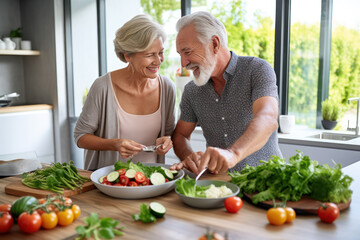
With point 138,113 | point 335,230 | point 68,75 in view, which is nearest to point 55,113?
point 68,75

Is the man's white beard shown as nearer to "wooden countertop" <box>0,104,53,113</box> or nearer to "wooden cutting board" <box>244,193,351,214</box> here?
"wooden cutting board" <box>244,193,351,214</box>

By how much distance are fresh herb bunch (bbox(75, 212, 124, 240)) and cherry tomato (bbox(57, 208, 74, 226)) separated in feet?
0.43

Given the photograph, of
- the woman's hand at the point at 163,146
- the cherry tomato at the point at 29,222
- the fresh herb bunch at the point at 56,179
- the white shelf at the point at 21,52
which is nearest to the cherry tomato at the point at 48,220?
the cherry tomato at the point at 29,222

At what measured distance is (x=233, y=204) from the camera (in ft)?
4.65

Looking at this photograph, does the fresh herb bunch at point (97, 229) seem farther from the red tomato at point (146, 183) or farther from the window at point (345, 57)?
the window at point (345, 57)

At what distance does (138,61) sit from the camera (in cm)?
234

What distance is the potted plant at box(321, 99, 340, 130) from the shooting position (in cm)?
355

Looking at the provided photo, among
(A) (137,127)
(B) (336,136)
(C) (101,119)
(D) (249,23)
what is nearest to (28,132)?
(C) (101,119)

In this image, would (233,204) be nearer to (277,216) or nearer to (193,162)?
(277,216)

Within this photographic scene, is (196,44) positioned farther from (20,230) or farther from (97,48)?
(97,48)

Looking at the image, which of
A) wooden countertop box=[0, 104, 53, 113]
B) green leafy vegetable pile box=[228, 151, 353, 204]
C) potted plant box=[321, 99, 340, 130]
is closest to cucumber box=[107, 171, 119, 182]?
green leafy vegetable pile box=[228, 151, 353, 204]

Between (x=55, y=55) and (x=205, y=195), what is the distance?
3.97 metres

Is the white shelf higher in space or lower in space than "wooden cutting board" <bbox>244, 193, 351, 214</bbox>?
higher

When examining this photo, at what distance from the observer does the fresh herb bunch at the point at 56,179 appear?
1741 mm
